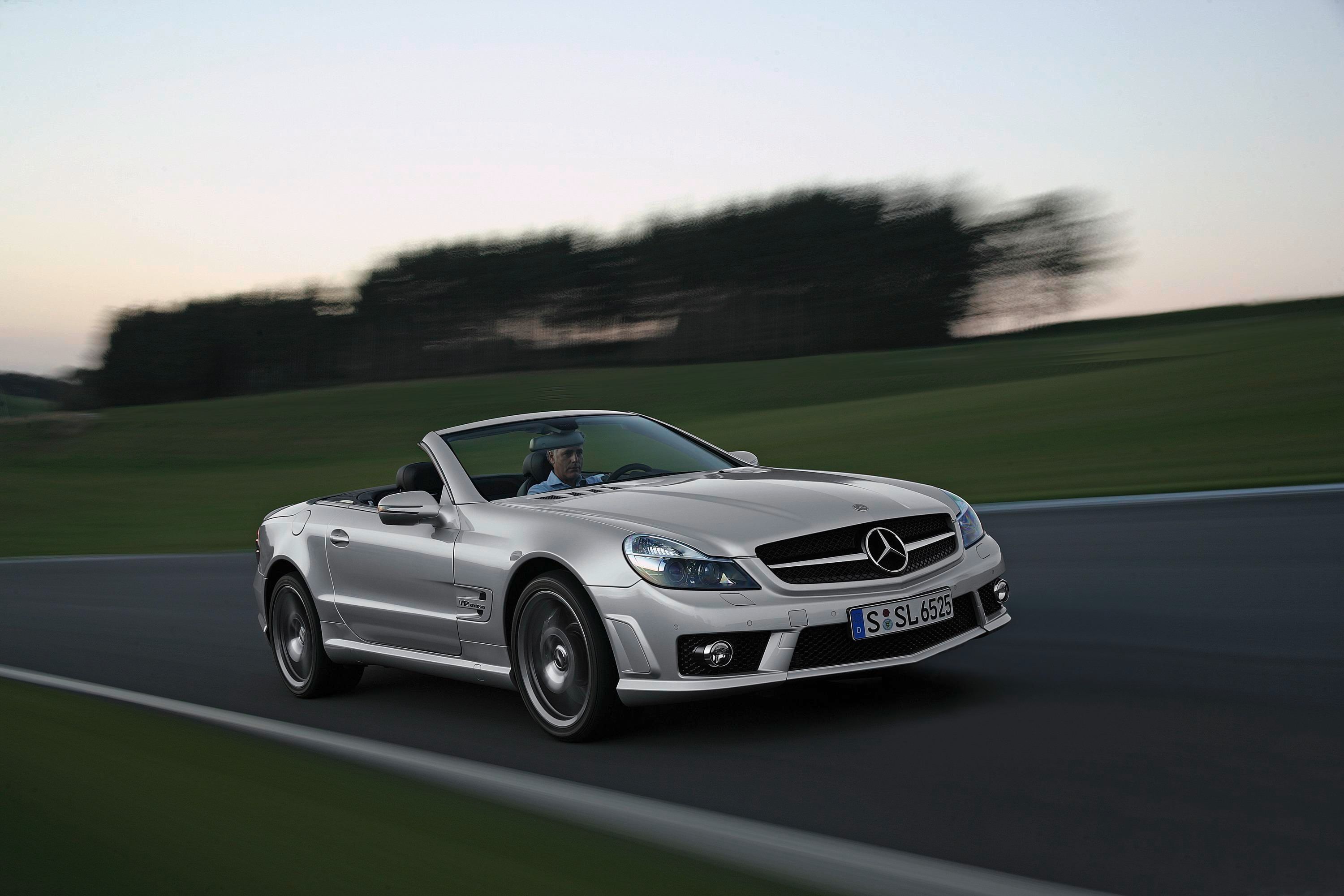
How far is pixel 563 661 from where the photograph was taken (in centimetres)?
583

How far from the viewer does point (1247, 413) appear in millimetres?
21547

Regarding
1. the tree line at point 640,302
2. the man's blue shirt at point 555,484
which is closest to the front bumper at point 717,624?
the man's blue shirt at point 555,484

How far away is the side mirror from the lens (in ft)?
21.4

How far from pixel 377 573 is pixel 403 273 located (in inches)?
3526

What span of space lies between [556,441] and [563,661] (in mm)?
1501

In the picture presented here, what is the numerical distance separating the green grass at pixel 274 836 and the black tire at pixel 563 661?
767 mm

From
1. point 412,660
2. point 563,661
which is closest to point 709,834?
point 563,661

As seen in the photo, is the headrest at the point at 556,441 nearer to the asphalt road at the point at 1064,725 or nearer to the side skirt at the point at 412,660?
the side skirt at the point at 412,660

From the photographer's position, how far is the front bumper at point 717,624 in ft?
17.5

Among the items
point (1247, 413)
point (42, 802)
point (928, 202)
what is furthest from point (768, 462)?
point (928, 202)

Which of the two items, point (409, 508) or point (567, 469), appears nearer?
point (409, 508)

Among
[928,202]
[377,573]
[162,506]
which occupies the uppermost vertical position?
[928,202]

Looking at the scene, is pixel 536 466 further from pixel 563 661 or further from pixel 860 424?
pixel 860 424

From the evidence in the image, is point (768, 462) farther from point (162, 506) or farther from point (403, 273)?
point (403, 273)
